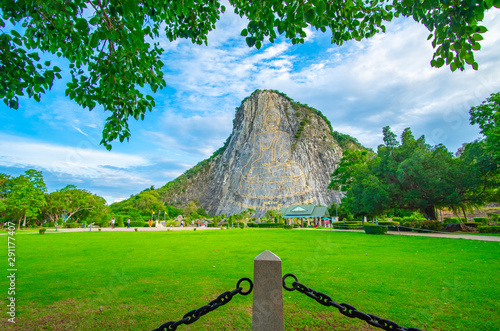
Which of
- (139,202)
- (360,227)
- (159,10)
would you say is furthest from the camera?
(139,202)

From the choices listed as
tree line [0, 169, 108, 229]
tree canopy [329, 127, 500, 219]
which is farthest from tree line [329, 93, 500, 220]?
tree line [0, 169, 108, 229]

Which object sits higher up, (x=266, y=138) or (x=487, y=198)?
(x=266, y=138)

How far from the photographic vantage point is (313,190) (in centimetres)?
6159

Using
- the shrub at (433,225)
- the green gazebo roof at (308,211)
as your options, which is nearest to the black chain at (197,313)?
the shrub at (433,225)

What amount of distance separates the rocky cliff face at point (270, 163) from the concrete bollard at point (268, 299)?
5937 centimetres

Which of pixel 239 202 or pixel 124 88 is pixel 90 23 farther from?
pixel 239 202

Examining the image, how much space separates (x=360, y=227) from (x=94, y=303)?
29.4 m

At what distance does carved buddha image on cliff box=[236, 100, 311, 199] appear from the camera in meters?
62.4

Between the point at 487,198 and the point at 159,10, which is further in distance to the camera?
the point at 487,198

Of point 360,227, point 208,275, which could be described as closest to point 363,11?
point 208,275

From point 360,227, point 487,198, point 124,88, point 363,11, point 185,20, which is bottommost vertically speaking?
point 360,227

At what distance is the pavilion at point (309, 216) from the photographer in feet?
151

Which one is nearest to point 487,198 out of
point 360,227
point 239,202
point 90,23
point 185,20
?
point 360,227

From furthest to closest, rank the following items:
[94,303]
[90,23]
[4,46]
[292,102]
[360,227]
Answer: [292,102] < [360,227] < [94,303] < [4,46] < [90,23]
